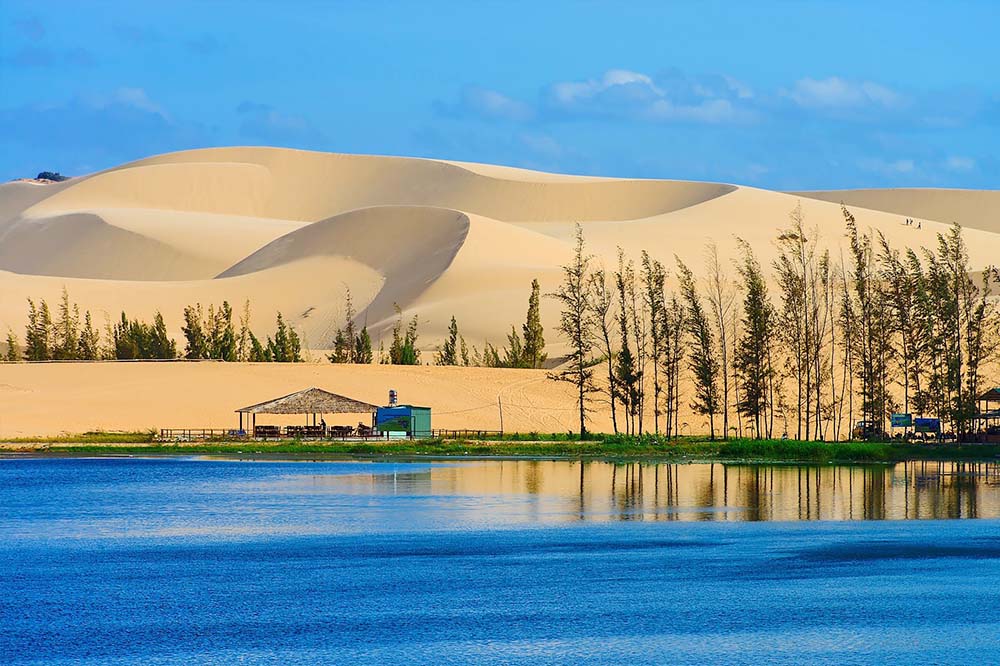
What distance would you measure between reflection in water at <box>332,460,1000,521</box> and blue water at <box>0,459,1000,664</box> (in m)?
0.29

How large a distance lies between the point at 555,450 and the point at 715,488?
613 inches

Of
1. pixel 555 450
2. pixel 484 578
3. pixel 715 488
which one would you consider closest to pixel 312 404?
pixel 555 450

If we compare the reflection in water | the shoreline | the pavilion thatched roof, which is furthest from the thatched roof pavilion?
the reflection in water

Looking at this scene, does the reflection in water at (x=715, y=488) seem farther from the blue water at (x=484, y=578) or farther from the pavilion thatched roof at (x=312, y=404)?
the pavilion thatched roof at (x=312, y=404)

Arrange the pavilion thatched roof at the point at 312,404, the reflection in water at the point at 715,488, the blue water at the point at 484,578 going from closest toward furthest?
the blue water at the point at 484,578, the reflection in water at the point at 715,488, the pavilion thatched roof at the point at 312,404

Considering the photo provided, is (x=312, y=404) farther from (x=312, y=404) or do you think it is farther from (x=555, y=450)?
(x=555, y=450)

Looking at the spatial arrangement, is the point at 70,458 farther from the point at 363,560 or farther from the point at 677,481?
the point at 363,560

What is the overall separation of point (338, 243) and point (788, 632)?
141832mm

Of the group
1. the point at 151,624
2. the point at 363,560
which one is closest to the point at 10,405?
the point at 363,560

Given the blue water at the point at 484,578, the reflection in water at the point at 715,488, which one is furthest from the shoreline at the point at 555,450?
the blue water at the point at 484,578

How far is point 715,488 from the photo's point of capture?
162 feet

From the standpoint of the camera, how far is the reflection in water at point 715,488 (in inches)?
1636

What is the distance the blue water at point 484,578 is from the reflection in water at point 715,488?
0.96 feet

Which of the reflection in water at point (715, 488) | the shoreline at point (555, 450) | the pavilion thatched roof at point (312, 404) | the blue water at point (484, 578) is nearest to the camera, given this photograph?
the blue water at point (484, 578)
